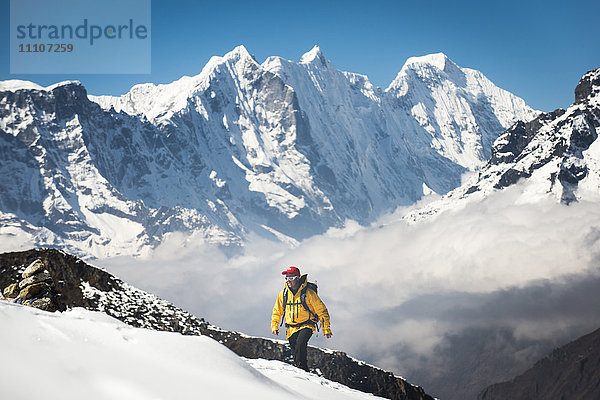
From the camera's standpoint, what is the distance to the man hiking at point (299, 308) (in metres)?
23.3

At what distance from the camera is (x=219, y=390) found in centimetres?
1212

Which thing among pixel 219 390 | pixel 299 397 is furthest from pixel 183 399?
pixel 299 397

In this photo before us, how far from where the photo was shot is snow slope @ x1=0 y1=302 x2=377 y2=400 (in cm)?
1087

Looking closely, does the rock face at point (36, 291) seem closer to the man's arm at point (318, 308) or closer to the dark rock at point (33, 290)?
the dark rock at point (33, 290)

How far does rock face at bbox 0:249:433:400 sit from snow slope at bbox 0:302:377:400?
17740 mm

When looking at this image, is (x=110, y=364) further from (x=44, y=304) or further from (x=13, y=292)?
(x=13, y=292)

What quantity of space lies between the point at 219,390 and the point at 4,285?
23.6 metres

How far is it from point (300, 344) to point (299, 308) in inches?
62.8

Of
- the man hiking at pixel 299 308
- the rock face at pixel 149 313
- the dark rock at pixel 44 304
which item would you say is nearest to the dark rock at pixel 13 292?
the dark rock at pixel 44 304

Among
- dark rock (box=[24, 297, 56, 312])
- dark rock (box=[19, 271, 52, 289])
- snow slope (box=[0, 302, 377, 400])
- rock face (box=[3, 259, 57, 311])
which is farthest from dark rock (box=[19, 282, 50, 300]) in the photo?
snow slope (box=[0, 302, 377, 400])

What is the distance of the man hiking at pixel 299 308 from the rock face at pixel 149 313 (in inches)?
378

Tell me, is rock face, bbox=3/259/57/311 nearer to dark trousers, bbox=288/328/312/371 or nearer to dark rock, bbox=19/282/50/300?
dark rock, bbox=19/282/50/300

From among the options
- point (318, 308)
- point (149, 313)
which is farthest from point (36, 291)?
point (149, 313)

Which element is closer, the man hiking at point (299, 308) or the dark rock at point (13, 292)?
the dark rock at point (13, 292)
